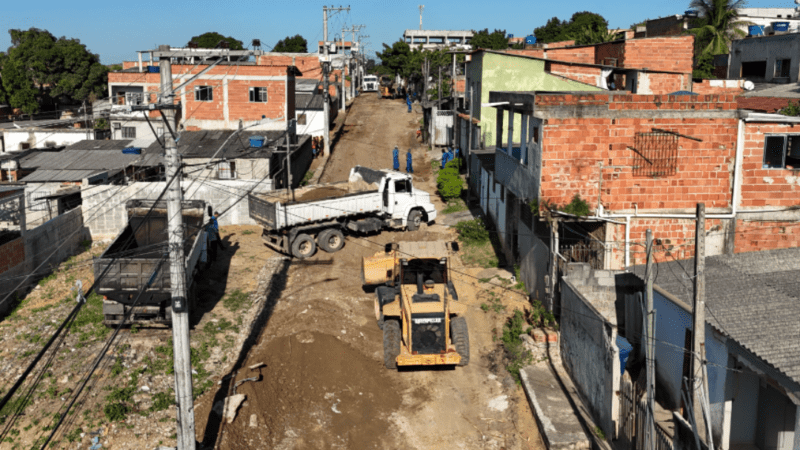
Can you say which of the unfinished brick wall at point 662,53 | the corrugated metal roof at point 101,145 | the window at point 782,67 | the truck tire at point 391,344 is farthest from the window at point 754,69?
the corrugated metal roof at point 101,145

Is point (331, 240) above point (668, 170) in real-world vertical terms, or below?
below

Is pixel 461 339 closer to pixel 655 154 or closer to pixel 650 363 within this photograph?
pixel 650 363

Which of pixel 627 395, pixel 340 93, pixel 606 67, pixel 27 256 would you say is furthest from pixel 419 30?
pixel 627 395

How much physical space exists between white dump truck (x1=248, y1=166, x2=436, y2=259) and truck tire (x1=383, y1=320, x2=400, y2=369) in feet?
28.8

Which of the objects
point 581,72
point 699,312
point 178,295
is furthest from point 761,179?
point 581,72

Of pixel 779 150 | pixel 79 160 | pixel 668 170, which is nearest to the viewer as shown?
pixel 779 150

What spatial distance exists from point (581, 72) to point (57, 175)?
24.4 metres

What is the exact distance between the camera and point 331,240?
24734mm

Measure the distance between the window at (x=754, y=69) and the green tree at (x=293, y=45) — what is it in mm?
80106

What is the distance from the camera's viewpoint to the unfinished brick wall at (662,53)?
30.9m

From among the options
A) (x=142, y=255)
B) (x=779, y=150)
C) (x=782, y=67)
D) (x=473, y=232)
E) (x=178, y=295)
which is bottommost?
(x=473, y=232)

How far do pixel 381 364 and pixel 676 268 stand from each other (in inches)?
278

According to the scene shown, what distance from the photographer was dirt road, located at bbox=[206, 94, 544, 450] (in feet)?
43.5

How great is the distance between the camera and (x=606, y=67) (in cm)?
2922
